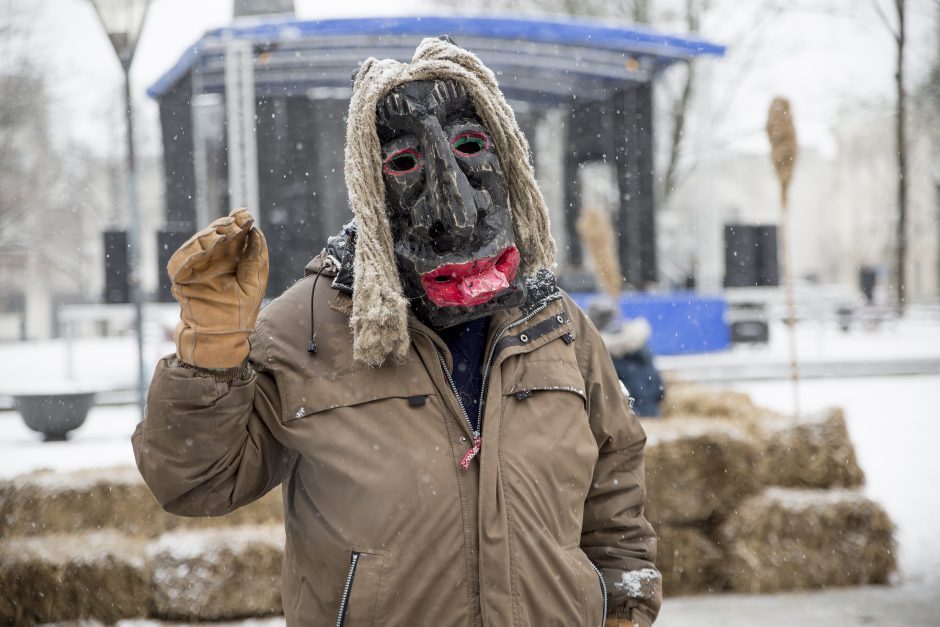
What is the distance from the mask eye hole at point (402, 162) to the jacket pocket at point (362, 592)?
83 cm

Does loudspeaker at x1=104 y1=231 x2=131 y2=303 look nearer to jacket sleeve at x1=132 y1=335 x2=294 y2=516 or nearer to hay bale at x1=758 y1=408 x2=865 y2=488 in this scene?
hay bale at x1=758 y1=408 x2=865 y2=488

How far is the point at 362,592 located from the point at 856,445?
21.5 ft

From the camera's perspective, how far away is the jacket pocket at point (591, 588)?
1811 millimetres

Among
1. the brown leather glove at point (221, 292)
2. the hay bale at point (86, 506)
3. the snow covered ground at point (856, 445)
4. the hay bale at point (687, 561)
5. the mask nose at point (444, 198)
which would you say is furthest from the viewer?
the hay bale at point (687, 561)

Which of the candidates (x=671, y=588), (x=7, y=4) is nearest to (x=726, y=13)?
(x=7, y=4)

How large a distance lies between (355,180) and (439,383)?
0.49 m

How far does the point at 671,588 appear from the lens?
15.2 feet

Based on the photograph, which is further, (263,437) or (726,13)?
(726,13)

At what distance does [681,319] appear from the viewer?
12734mm

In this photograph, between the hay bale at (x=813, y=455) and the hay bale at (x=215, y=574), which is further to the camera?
the hay bale at (x=813, y=455)

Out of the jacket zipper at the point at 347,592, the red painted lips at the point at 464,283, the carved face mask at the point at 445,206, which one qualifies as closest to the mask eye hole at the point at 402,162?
the carved face mask at the point at 445,206

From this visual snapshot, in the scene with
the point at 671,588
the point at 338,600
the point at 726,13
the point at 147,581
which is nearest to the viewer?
the point at 338,600

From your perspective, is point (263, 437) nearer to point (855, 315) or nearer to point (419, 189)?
point (419, 189)

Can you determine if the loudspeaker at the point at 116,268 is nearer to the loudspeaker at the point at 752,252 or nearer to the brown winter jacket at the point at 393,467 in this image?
the brown winter jacket at the point at 393,467
